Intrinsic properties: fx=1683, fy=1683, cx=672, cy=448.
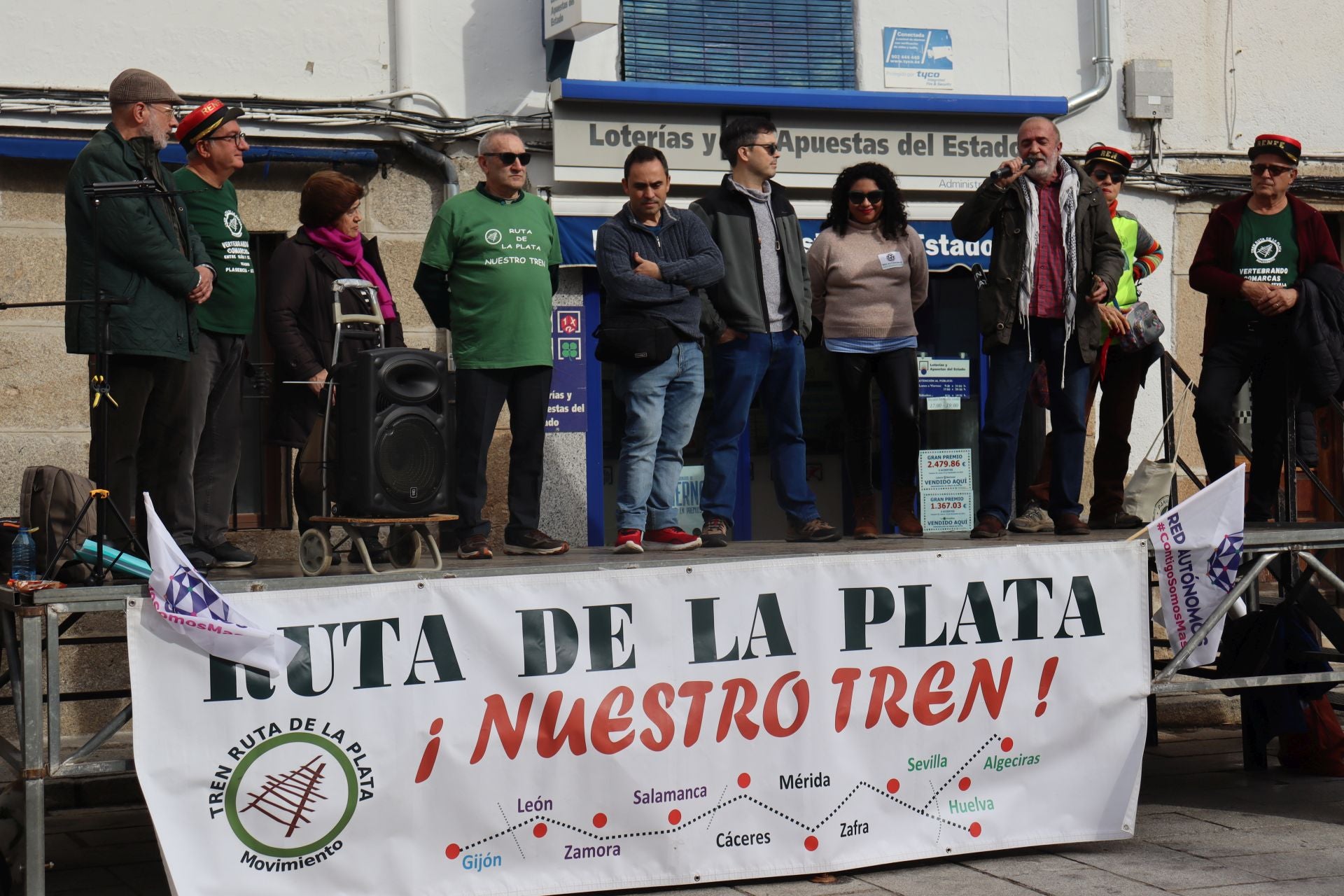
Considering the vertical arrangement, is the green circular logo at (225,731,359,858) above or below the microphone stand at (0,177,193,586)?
below

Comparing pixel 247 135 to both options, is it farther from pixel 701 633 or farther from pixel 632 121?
pixel 701 633

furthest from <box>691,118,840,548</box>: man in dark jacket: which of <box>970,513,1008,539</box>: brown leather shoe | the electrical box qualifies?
the electrical box

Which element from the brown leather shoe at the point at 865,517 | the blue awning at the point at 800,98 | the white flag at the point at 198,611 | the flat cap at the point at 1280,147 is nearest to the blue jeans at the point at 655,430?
the brown leather shoe at the point at 865,517

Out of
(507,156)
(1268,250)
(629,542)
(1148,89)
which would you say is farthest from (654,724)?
(1148,89)

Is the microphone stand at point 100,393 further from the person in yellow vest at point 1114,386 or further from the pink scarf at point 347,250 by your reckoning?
the person in yellow vest at point 1114,386

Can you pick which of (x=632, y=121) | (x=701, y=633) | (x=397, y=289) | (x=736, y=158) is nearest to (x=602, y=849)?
(x=701, y=633)

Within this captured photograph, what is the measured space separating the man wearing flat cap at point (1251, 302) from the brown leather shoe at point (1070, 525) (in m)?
0.76

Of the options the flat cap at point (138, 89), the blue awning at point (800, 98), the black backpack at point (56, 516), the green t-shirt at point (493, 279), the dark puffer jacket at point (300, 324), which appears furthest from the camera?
the blue awning at point (800, 98)

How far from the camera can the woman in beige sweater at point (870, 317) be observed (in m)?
7.41

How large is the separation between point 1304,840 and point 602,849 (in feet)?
8.77

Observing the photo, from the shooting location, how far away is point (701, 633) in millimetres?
5648

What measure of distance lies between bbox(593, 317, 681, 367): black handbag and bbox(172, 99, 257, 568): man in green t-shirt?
141cm

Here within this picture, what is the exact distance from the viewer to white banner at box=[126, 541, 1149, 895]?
5090 millimetres

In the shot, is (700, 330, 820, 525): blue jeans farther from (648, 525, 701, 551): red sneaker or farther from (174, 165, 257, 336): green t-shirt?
(174, 165, 257, 336): green t-shirt
